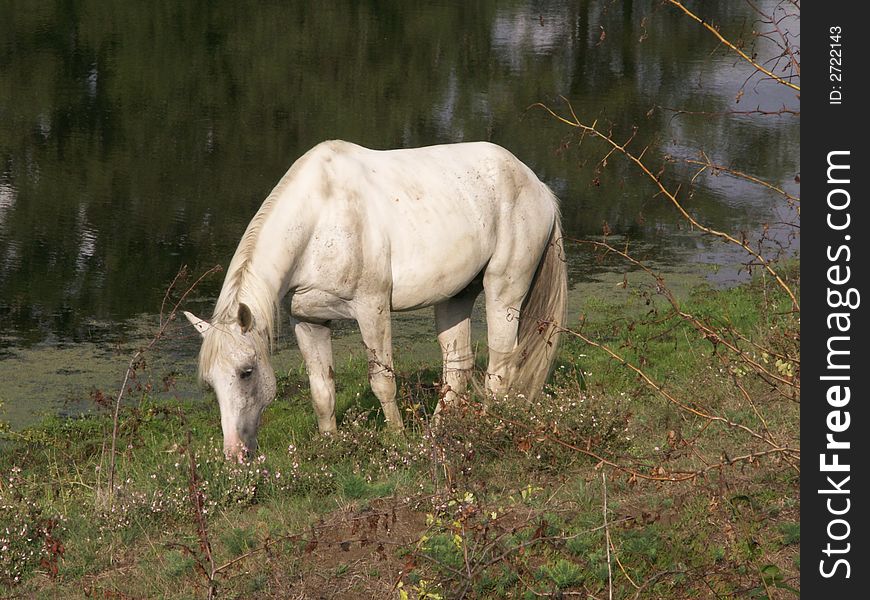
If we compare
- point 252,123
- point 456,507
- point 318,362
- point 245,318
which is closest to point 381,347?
point 318,362

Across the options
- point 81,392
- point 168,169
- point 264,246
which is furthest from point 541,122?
point 264,246

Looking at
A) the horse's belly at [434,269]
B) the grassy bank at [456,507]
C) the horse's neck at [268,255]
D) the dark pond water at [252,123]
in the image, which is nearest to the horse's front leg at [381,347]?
the horse's belly at [434,269]

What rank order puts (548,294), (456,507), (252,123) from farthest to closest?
1. (252,123)
2. (548,294)
3. (456,507)

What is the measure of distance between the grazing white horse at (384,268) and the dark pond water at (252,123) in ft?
3.49

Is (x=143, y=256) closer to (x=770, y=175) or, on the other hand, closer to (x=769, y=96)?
(x=770, y=175)

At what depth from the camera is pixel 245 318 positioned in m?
6.07

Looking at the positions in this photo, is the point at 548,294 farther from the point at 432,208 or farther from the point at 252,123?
the point at 252,123

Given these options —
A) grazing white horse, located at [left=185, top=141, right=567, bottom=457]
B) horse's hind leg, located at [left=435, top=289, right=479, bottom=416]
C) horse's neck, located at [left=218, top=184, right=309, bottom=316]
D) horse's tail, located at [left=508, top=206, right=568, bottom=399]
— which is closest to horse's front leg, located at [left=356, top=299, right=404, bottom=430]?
grazing white horse, located at [left=185, top=141, right=567, bottom=457]

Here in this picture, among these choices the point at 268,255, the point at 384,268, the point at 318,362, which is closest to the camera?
the point at 268,255

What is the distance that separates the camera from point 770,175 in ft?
57.4

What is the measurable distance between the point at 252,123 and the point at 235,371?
12632mm

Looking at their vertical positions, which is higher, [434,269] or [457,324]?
[434,269]

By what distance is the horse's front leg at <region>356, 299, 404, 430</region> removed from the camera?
7.10 metres

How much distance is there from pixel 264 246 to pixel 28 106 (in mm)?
13408
